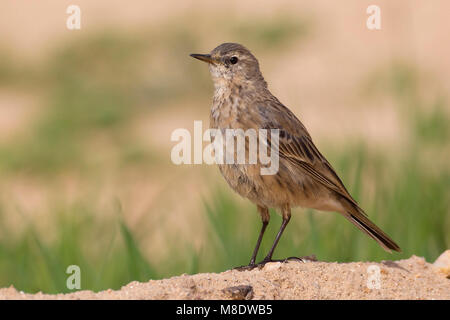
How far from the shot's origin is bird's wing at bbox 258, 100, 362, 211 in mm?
5676

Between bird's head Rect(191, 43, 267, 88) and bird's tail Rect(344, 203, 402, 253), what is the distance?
1.13 metres

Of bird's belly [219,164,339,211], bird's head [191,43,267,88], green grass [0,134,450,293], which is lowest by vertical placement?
green grass [0,134,450,293]

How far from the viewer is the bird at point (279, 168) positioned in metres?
5.43

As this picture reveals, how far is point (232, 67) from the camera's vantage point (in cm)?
602

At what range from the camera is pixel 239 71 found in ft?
19.7

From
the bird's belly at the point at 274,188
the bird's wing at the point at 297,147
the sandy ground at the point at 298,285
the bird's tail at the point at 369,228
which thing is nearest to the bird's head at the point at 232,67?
the bird's wing at the point at 297,147

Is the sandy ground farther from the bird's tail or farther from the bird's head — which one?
the bird's head

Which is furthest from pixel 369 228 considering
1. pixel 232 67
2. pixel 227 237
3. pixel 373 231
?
A: pixel 232 67

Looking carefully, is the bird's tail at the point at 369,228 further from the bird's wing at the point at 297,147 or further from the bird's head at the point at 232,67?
the bird's head at the point at 232,67

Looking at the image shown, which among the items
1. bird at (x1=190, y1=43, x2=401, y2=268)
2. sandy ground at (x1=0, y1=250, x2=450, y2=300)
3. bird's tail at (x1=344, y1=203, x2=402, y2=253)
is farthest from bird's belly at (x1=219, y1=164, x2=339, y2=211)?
sandy ground at (x1=0, y1=250, x2=450, y2=300)

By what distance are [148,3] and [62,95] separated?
4714 millimetres

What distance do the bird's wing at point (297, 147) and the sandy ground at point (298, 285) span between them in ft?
3.48

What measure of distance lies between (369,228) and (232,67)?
149 centimetres

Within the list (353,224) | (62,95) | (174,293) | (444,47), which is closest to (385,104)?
(444,47)
